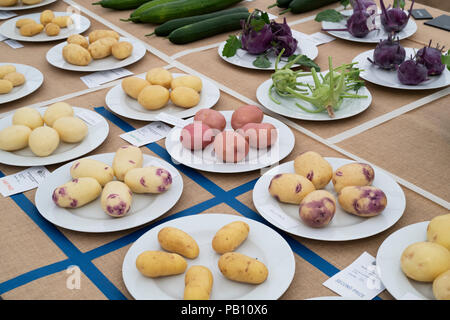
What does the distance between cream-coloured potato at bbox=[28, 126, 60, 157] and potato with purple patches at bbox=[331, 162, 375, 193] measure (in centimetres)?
60

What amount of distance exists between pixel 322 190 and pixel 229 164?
247 mm

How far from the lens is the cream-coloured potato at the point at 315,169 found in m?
0.94

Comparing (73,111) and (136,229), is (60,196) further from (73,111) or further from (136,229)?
(73,111)

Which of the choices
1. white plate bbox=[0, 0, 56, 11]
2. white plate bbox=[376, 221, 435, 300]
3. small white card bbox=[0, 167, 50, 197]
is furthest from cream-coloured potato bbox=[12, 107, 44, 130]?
white plate bbox=[0, 0, 56, 11]

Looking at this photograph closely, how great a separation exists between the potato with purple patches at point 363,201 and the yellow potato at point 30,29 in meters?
1.30

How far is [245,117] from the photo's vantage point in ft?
3.77

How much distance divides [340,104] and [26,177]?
770 millimetres

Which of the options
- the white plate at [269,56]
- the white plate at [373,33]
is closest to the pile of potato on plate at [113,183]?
the white plate at [269,56]

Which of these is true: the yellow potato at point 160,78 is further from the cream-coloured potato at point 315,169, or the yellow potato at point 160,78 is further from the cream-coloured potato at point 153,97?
the cream-coloured potato at point 315,169

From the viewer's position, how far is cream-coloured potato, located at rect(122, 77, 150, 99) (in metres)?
1.30

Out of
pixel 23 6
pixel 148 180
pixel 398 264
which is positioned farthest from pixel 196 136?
pixel 23 6

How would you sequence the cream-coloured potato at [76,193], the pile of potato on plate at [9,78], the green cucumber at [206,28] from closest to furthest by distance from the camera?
the cream-coloured potato at [76,193], the pile of potato on plate at [9,78], the green cucumber at [206,28]

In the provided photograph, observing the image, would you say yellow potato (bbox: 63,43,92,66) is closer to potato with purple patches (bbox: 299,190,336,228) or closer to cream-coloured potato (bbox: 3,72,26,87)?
cream-coloured potato (bbox: 3,72,26,87)
